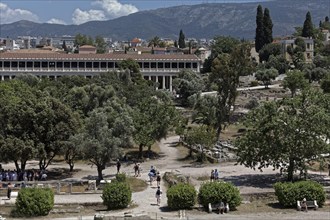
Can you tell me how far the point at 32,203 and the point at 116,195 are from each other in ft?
14.6

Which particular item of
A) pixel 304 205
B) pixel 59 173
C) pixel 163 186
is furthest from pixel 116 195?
pixel 59 173

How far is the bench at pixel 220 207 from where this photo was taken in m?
33.7

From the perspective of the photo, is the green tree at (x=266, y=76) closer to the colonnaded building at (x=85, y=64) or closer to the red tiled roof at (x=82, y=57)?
the colonnaded building at (x=85, y=64)

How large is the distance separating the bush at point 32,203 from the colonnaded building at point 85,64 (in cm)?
8638

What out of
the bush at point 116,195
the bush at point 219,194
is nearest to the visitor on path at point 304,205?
the bush at point 219,194

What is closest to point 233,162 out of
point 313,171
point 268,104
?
point 313,171

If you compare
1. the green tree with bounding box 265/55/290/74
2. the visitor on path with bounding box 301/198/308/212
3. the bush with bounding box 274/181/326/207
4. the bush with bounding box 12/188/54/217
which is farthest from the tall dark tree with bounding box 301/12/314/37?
the bush with bounding box 12/188/54/217

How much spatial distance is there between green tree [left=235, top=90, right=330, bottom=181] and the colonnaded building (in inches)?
3168

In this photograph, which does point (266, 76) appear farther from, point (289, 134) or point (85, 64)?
point (289, 134)

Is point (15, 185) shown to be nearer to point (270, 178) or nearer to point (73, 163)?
point (73, 163)

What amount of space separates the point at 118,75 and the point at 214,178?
52929 mm

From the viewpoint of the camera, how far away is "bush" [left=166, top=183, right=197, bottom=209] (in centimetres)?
3372

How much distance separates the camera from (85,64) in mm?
122438

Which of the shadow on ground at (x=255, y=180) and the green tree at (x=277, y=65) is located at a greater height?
the green tree at (x=277, y=65)
